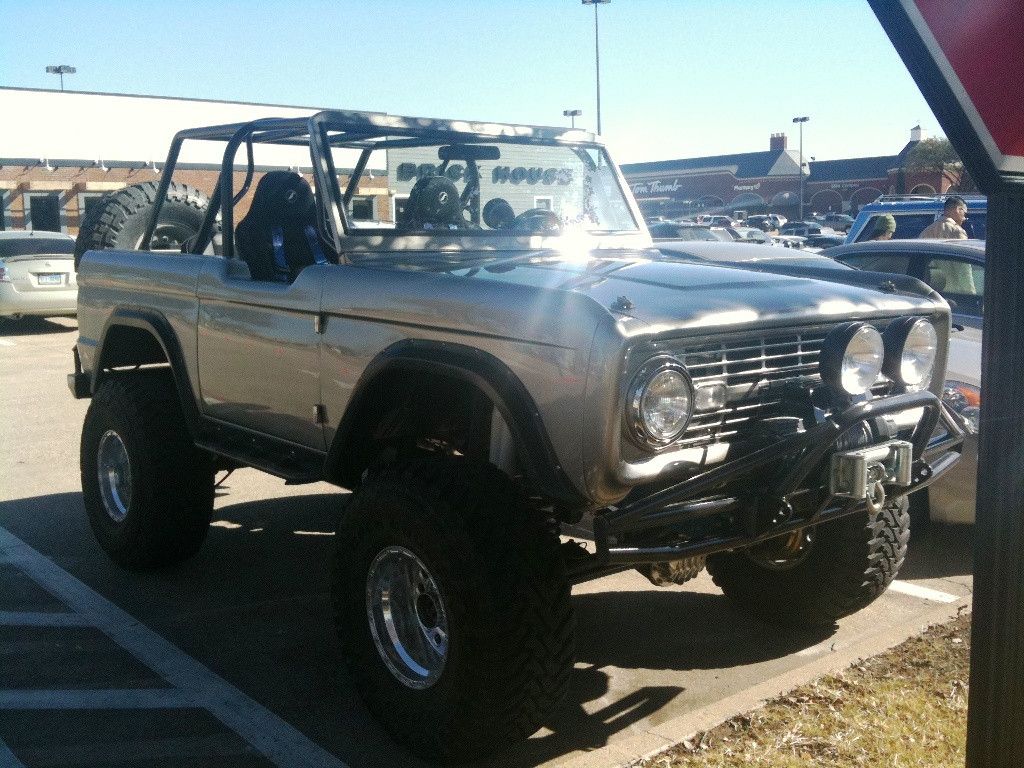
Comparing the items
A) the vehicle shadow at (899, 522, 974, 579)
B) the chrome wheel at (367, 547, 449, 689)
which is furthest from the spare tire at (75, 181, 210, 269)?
the vehicle shadow at (899, 522, 974, 579)

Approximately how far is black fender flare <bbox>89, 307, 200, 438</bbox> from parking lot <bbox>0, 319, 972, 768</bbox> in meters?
0.86

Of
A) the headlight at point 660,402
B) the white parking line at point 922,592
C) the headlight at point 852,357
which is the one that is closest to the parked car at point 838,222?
the white parking line at point 922,592

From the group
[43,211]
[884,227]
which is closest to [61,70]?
[43,211]

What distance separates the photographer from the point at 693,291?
3.52m

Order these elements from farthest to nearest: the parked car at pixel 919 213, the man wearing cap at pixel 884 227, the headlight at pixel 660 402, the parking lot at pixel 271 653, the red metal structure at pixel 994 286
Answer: the parked car at pixel 919 213 → the man wearing cap at pixel 884 227 → the parking lot at pixel 271 653 → the headlight at pixel 660 402 → the red metal structure at pixel 994 286

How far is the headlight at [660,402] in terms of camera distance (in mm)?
3082

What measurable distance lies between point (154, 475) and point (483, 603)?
2472mm

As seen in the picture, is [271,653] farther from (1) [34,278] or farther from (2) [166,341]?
(1) [34,278]

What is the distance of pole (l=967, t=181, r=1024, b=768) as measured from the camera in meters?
1.97

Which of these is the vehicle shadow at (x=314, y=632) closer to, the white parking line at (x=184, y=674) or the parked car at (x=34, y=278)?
the white parking line at (x=184, y=674)

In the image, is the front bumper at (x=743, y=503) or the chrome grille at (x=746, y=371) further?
the chrome grille at (x=746, y=371)

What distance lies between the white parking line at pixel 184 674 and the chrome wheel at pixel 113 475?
0.39 m

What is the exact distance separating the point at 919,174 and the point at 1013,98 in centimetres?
6553

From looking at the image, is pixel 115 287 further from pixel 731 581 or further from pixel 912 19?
pixel 912 19
